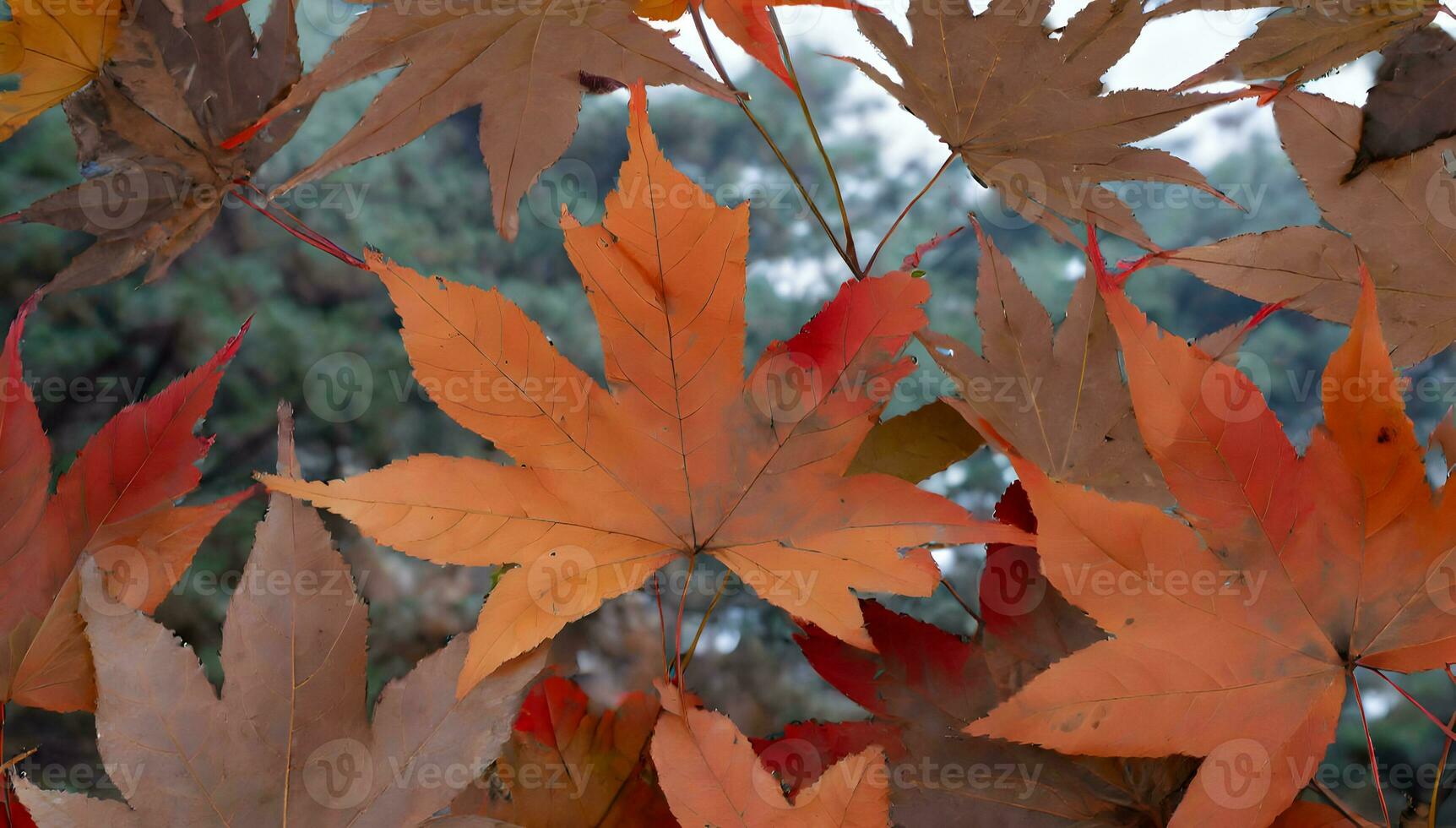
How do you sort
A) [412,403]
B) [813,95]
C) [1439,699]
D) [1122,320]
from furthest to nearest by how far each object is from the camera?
[813,95] → [412,403] → [1439,699] → [1122,320]

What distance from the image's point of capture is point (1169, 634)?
259 mm

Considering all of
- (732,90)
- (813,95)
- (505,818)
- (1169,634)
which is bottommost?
(505,818)

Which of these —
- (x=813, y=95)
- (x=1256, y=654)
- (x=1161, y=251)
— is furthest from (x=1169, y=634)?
(x=813, y=95)

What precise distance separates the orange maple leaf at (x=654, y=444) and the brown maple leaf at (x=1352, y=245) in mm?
162

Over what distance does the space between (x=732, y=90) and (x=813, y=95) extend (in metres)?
1.53

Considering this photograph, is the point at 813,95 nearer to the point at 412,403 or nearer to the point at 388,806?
the point at 412,403

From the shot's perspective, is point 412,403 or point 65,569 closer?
point 65,569
